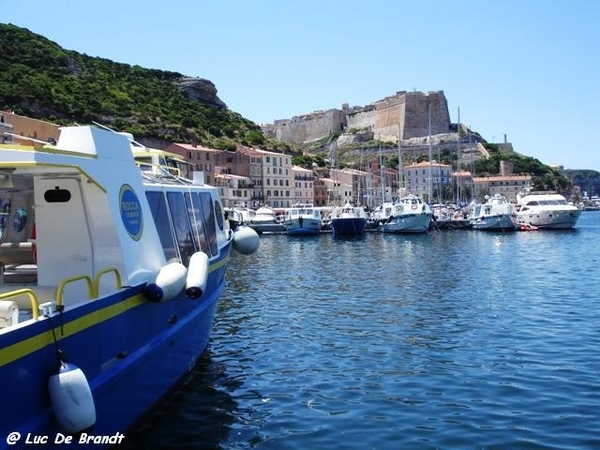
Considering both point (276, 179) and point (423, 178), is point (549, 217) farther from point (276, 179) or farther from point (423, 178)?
point (423, 178)

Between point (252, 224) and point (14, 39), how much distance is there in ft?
247

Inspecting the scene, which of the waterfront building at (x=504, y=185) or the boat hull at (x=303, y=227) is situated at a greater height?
the waterfront building at (x=504, y=185)

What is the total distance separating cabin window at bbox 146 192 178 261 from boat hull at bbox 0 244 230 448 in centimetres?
78

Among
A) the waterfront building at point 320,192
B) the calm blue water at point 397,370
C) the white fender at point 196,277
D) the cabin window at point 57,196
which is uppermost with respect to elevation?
the waterfront building at point 320,192

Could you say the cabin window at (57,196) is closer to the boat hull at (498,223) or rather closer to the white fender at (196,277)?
the white fender at (196,277)

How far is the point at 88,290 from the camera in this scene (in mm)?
6949

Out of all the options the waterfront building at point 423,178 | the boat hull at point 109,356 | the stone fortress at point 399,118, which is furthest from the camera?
the stone fortress at point 399,118

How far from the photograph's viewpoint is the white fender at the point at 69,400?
5.79 meters

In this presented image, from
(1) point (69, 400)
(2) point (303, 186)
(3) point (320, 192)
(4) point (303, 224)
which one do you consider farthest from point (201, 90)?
(1) point (69, 400)

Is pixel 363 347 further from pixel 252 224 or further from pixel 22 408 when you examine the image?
pixel 252 224

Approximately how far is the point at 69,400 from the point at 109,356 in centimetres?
133

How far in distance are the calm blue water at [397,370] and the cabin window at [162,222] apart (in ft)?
8.06

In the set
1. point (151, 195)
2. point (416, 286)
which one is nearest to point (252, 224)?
point (416, 286)

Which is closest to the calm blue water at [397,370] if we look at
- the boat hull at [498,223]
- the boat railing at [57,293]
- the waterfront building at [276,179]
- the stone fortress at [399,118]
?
the boat railing at [57,293]
